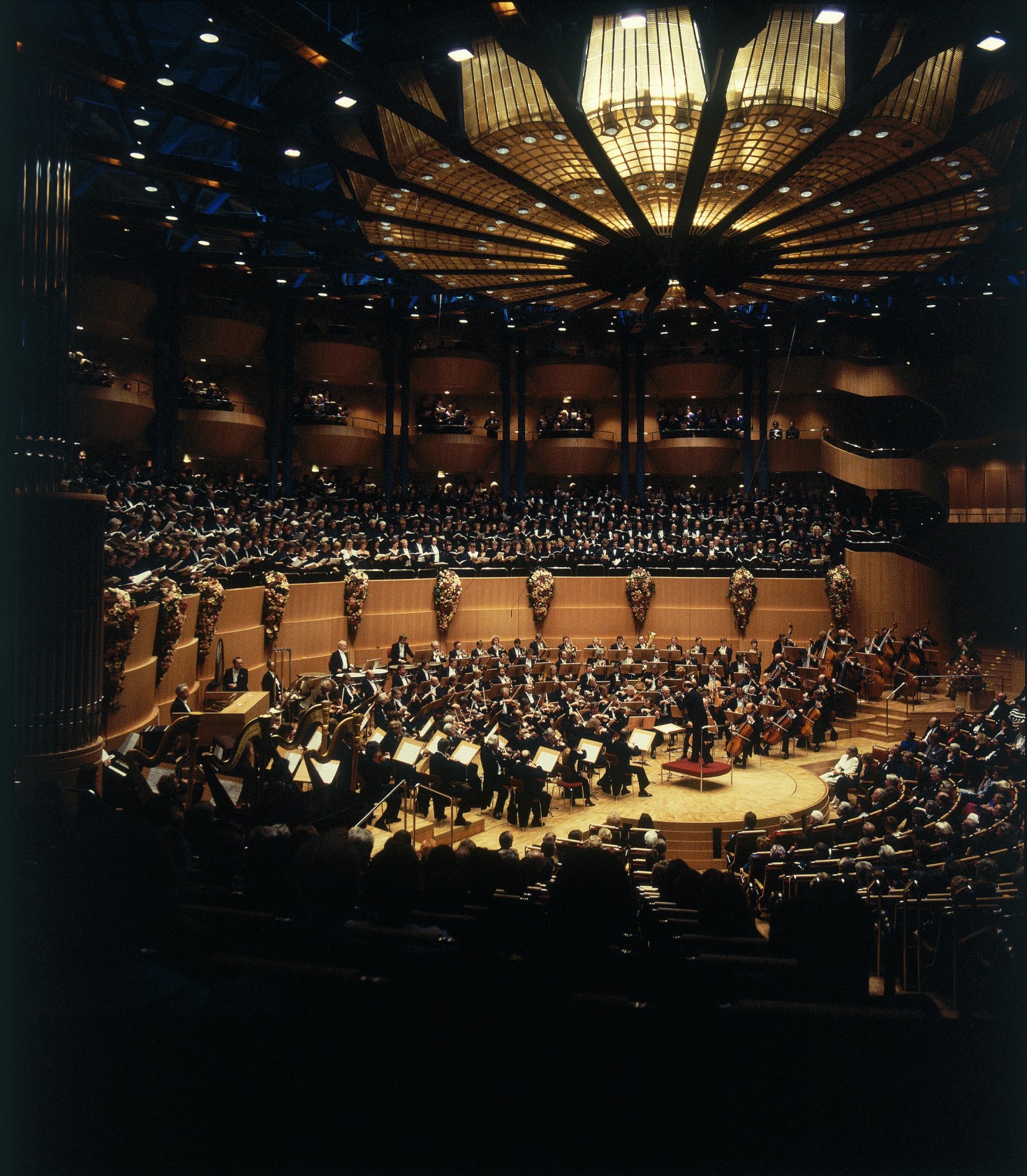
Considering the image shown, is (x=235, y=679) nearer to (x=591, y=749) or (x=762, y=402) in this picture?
(x=591, y=749)

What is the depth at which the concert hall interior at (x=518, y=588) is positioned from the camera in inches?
A: 113

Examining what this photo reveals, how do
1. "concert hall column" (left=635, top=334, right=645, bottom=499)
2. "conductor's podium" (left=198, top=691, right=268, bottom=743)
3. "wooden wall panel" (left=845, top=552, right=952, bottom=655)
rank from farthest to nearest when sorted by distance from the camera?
"concert hall column" (left=635, top=334, right=645, bottom=499)
"wooden wall panel" (left=845, top=552, right=952, bottom=655)
"conductor's podium" (left=198, top=691, right=268, bottom=743)

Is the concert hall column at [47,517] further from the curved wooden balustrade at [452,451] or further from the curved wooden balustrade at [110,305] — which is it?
the curved wooden balustrade at [452,451]

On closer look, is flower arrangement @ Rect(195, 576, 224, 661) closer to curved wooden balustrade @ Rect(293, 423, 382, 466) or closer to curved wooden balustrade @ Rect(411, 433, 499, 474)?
curved wooden balustrade @ Rect(293, 423, 382, 466)

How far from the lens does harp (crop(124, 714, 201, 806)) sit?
20.3 feet

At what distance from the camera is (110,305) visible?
21.8 m

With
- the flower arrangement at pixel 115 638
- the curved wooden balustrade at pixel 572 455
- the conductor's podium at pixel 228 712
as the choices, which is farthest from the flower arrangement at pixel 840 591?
the flower arrangement at pixel 115 638

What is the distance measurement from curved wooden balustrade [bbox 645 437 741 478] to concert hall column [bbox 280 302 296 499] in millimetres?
12596

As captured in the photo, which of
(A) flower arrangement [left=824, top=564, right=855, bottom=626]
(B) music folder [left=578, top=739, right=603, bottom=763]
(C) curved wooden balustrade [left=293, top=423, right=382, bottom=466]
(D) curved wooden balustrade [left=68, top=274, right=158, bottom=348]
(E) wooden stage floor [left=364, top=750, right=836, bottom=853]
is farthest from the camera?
(C) curved wooden balustrade [left=293, top=423, right=382, bottom=466]

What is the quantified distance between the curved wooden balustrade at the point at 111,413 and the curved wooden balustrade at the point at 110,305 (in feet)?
4.68

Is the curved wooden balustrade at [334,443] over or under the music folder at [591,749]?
over

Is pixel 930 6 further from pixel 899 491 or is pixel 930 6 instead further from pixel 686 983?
pixel 899 491

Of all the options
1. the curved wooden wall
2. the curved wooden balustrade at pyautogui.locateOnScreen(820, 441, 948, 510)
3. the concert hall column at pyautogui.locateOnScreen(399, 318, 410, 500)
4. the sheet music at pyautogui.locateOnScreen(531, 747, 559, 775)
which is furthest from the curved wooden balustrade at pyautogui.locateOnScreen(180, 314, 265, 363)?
the curved wooden balustrade at pyautogui.locateOnScreen(820, 441, 948, 510)

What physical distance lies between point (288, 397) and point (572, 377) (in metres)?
9.93
